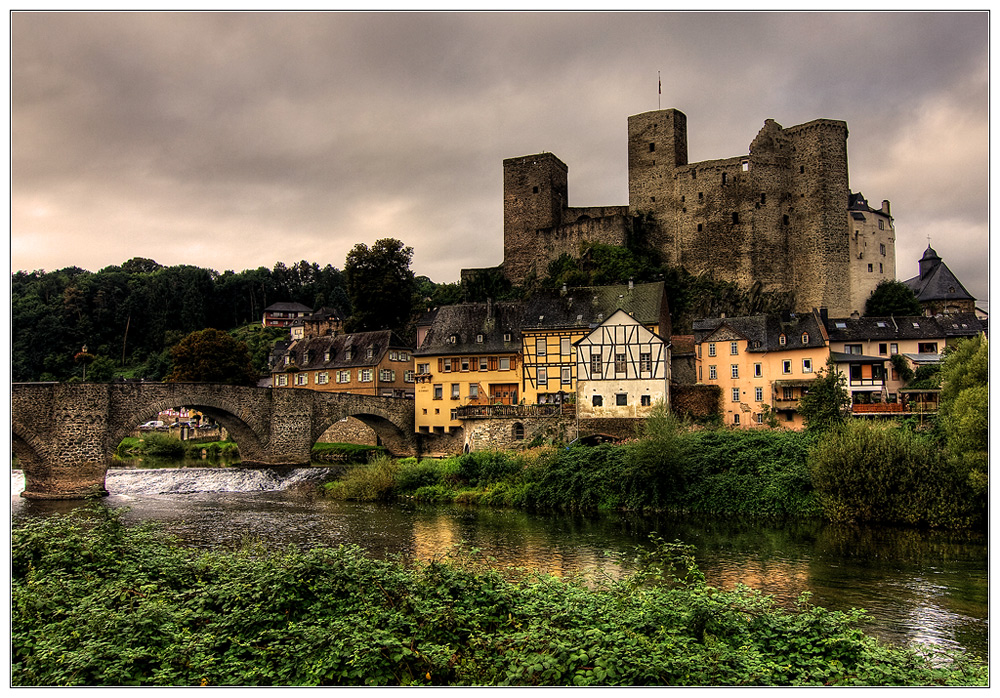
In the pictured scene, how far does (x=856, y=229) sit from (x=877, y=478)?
3614 centimetres

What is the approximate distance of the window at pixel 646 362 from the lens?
1401 inches

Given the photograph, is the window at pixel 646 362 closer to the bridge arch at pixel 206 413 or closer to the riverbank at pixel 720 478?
the riverbank at pixel 720 478

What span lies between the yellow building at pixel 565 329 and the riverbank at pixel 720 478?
23.1 ft

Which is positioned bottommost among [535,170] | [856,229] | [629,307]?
[629,307]

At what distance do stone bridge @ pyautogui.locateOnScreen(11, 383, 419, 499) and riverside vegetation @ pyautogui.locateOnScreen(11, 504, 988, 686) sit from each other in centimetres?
1805

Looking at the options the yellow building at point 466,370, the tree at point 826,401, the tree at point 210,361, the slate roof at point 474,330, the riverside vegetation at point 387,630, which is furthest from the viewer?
the tree at point 210,361

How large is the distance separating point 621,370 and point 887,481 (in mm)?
14880

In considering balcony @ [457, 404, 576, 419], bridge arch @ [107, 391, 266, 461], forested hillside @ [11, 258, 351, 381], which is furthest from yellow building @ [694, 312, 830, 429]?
forested hillside @ [11, 258, 351, 381]

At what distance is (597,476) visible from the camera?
2720cm

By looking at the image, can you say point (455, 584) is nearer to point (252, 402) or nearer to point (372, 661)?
point (372, 661)

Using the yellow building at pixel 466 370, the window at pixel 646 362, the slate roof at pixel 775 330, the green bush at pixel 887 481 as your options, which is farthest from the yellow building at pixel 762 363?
the green bush at pixel 887 481

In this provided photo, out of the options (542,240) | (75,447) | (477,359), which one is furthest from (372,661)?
(542,240)

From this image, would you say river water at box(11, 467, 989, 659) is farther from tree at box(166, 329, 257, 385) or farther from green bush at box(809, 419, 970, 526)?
tree at box(166, 329, 257, 385)

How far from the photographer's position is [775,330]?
37219mm
